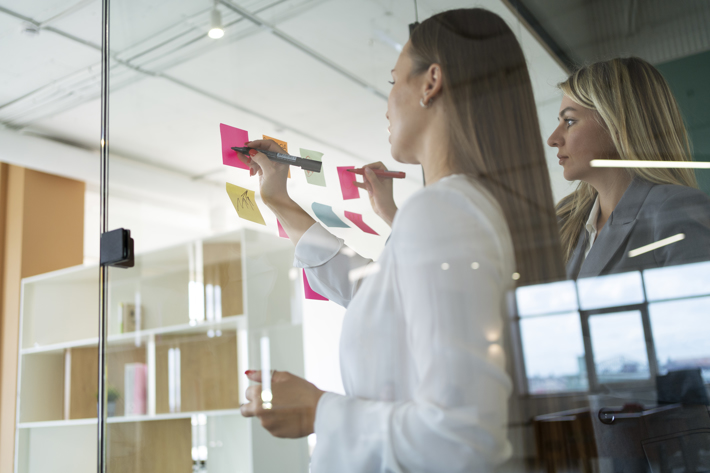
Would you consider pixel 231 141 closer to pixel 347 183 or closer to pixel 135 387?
pixel 347 183

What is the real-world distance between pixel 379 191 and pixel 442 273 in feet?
0.64

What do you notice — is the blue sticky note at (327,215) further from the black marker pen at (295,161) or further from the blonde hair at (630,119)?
the blonde hair at (630,119)

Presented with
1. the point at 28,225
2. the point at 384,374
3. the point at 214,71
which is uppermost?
the point at 28,225

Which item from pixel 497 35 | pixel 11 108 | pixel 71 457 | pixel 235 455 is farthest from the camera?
pixel 71 457

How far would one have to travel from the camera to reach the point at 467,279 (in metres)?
0.63

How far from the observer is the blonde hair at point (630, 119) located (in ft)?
2.18

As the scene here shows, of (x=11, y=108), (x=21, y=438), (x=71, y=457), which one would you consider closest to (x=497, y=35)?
(x=11, y=108)

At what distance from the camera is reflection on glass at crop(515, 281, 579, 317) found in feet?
2.12

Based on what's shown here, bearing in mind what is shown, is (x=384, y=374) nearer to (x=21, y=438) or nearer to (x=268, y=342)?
(x=268, y=342)

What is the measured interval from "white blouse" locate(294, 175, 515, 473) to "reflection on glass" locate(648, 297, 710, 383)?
0.55ft

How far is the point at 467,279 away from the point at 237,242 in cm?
41

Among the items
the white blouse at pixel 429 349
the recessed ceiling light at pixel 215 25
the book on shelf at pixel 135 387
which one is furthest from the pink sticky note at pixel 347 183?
the book on shelf at pixel 135 387

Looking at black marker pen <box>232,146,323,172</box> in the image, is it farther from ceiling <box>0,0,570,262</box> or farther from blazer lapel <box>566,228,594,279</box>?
blazer lapel <box>566,228,594,279</box>

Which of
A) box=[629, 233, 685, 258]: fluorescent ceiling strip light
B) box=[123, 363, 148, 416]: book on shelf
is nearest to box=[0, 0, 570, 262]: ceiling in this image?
box=[629, 233, 685, 258]: fluorescent ceiling strip light
